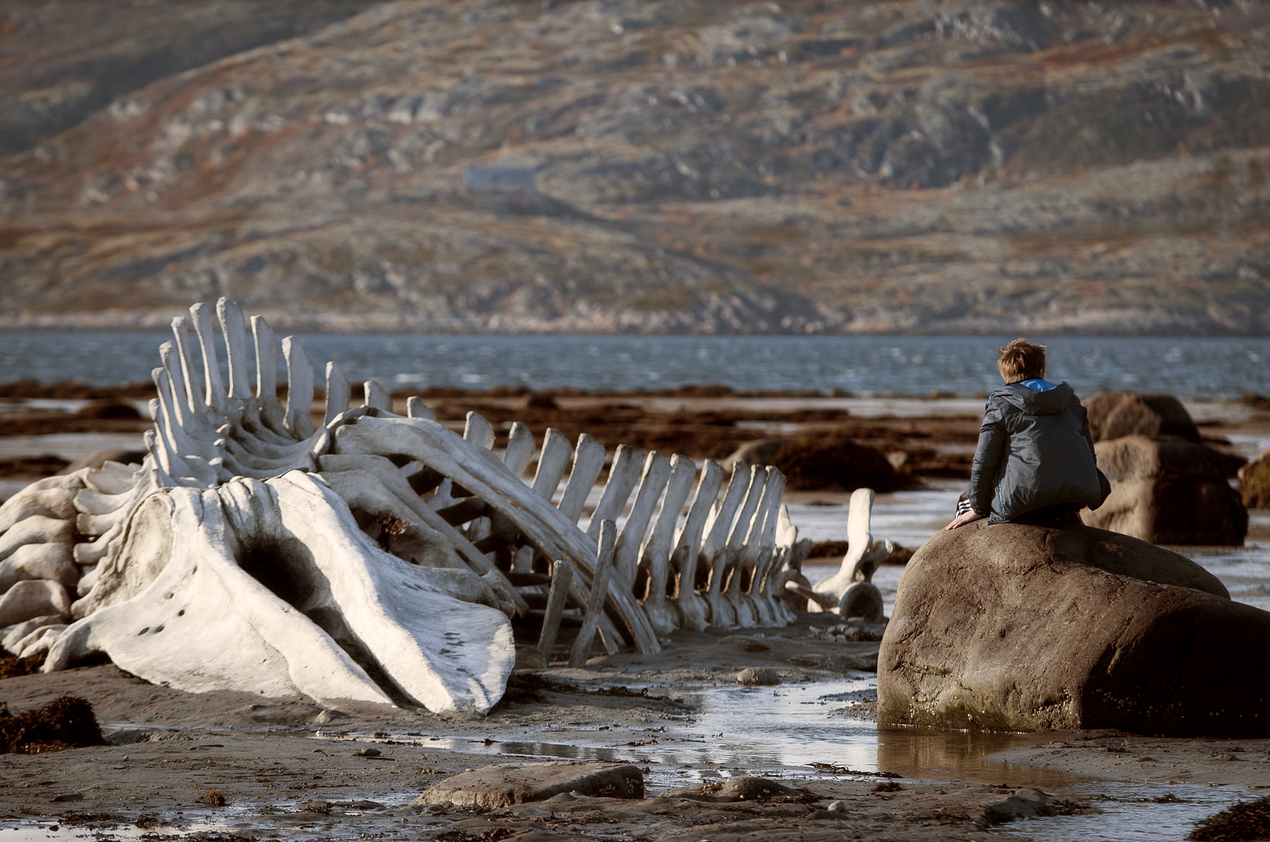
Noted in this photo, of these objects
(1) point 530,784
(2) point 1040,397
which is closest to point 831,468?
(2) point 1040,397

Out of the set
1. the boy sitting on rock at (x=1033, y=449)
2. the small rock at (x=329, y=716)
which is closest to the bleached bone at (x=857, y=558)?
the boy sitting on rock at (x=1033, y=449)

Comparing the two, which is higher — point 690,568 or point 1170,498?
point 1170,498

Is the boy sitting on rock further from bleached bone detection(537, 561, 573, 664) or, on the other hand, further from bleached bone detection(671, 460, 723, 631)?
bleached bone detection(671, 460, 723, 631)

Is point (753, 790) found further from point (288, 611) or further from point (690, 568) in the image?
point (690, 568)

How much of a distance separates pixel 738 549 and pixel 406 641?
3.98m

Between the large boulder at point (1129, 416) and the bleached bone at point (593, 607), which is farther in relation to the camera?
the large boulder at point (1129, 416)

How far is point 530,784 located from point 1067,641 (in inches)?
98.6

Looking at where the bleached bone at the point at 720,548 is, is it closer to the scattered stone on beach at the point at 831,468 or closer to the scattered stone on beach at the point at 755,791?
the scattered stone on beach at the point at 755,791

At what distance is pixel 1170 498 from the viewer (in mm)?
14938

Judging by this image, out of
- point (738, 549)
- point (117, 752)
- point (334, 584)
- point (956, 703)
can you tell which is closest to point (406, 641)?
point (334, 584)

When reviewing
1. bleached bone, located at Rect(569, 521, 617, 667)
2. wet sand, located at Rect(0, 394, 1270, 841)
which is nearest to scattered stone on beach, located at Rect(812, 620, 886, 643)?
wet sand, located at Rect(0, 394, 1270, 841)

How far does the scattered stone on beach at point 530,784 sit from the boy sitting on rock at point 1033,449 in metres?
2.40

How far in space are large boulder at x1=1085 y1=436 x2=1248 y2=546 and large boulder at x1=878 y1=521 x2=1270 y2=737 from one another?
8.05m

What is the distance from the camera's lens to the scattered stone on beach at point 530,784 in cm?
470
